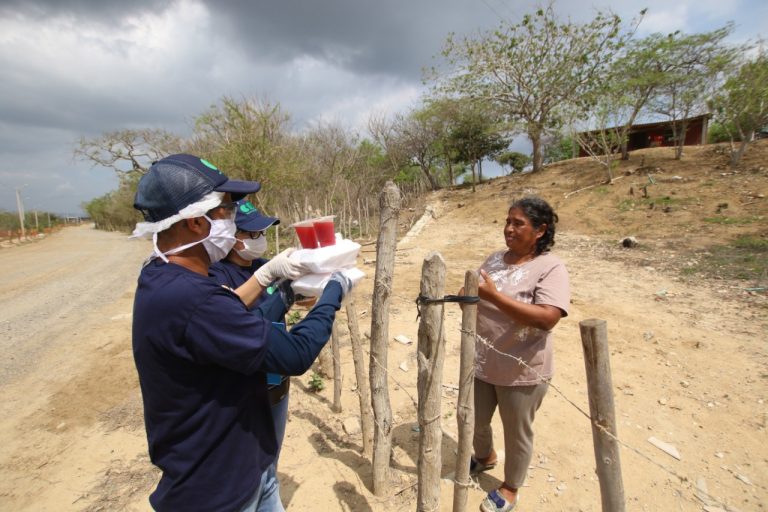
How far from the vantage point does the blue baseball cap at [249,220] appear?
203cm

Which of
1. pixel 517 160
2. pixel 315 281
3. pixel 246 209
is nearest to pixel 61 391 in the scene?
pixel 246 209

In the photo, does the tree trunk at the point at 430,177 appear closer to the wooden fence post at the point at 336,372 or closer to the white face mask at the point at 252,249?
the wooden fence post at the point at 336,372

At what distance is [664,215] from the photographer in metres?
10.7

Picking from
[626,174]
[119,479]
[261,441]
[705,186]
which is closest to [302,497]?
[119,479]

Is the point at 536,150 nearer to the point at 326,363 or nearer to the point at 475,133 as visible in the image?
the point at 475,133

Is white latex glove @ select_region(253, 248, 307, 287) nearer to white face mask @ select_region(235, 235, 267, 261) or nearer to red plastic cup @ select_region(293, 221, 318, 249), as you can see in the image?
red plastic cup @ select_region(293, 221, 318, 249)

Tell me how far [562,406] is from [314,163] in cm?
1713

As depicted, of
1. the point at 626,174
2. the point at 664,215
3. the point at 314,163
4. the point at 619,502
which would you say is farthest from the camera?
the point at 314,163

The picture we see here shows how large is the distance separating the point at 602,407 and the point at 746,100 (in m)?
14.8

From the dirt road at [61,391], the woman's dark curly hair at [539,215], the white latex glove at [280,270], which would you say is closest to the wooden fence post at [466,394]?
the woman's dark curly hair at [539,215]

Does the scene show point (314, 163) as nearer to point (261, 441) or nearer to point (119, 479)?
point (119, 479)

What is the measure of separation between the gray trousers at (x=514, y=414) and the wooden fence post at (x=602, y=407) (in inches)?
23.6

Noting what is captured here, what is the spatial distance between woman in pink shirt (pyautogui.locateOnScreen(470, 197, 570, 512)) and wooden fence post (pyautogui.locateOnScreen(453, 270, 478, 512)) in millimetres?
195

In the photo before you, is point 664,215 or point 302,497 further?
point 664,215
